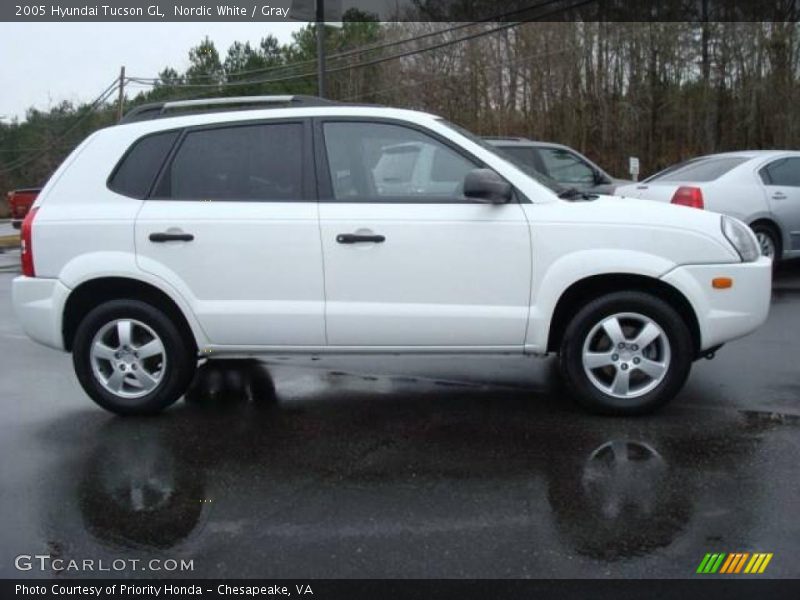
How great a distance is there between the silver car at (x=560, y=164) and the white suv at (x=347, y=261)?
24.1 feet

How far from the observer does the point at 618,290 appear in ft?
16.0

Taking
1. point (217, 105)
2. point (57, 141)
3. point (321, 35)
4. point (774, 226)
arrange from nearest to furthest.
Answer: point (217, 105) < point (774, 226) < point (321, 35) < point (57, 141)

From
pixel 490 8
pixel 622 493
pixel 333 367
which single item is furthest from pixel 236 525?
pixel 490 8

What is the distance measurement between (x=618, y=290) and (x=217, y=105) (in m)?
2.90

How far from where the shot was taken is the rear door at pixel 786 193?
955cm

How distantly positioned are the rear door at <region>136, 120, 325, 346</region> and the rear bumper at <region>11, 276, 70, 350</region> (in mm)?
603

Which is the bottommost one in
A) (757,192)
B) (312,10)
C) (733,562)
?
(733,562)

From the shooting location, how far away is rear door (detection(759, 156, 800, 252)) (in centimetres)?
955

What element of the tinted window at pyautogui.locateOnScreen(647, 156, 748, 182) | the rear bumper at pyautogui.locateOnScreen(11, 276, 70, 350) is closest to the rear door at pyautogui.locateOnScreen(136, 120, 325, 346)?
the rear bumper at pyautogui.locateOnScreen(11, 276, 70, 350)

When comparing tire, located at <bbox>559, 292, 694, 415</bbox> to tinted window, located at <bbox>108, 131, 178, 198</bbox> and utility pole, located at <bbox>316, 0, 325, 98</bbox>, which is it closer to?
tinted window, located at <bbox>108, 131, 178, 198</bbox>

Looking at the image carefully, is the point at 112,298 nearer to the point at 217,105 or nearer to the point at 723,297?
the point at 217,105

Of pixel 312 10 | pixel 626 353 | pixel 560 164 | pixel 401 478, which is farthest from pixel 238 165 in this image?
pixel 312 10

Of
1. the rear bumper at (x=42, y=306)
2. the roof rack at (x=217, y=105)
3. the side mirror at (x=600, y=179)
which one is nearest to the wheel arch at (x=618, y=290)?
the roof rack at (x=217, y=105)

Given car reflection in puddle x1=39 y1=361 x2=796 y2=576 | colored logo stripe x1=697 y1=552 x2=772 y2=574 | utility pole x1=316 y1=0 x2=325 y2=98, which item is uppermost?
utility pole x1=316 y1=0 x2=325 y2=98
